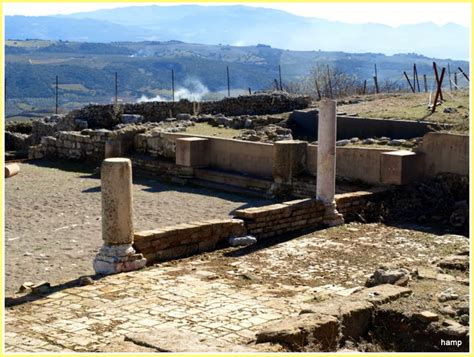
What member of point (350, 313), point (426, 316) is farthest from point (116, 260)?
point (426, 316)

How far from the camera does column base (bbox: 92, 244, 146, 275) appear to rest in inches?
451

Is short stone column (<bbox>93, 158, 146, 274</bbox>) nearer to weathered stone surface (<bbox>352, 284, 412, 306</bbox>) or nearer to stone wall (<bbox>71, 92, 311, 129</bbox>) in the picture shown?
weathered stone surface (<bbox>352, 284, 412, 306</bbox>)

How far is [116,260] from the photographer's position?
11461mm

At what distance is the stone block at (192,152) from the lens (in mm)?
20203

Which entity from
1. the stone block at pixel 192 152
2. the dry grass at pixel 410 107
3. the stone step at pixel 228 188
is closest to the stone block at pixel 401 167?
the dry grass at pixel 410 107

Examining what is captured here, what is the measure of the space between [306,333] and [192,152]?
12696 millimetres

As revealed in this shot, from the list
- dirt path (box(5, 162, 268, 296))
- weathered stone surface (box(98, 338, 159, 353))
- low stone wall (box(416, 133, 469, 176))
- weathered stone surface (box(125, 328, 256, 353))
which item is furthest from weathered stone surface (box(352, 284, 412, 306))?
low stone wall (box(416, 133, 469, 176))

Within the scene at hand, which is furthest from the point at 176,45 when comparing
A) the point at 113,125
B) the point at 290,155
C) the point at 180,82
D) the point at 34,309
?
the point at 34,309

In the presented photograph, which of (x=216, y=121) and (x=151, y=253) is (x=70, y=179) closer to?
(x=216, y=121)

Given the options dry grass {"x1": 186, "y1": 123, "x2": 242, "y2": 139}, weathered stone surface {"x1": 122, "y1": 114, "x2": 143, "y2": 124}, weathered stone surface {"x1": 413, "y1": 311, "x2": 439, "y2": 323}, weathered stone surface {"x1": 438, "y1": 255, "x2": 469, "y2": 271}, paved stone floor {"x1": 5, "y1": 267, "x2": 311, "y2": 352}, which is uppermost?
weathered stone surface {"x1": 122, "y1": 114, "x2": 143, "y2": 124}

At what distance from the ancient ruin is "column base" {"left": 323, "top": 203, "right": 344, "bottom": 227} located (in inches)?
1.0

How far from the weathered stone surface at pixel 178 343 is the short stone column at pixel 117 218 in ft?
11.9

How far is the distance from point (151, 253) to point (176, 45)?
125m

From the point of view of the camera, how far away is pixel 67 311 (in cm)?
961
